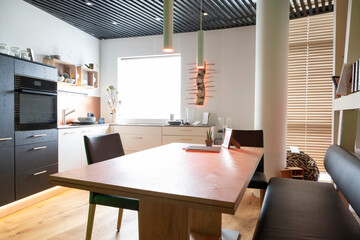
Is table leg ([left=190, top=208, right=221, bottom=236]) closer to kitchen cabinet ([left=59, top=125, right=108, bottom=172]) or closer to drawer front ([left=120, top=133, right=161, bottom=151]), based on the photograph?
kitchen cabinet ([left=59, top=125, right=108, bottom=172])

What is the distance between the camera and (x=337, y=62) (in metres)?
2.84

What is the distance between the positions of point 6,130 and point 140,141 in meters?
2.34

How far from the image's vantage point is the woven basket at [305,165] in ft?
11.4

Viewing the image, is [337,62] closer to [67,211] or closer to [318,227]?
[318,227]

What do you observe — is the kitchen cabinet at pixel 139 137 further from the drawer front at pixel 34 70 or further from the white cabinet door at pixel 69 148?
the drawer front at pixel 34 70

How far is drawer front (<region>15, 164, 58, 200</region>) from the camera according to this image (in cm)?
287

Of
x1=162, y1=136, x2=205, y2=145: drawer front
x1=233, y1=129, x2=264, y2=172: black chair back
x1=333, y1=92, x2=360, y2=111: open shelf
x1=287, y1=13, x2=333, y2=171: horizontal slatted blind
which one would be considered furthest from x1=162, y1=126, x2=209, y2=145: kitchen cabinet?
x1=333, y1=92, x2=360, y2=111: open shelf

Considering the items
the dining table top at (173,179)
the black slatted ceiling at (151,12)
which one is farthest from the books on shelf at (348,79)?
the black slatted ceiling at (151,12)

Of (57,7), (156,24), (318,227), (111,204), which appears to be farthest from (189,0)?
(318,227)

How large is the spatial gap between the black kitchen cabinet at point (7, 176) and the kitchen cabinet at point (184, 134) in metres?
2.42

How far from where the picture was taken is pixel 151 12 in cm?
405

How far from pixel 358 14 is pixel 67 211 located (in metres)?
3.68

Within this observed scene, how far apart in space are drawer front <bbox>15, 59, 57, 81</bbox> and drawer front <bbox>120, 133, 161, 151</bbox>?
1.81 meters

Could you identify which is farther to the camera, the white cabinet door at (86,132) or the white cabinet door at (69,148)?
the white cabinet door at (86,132)
